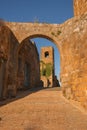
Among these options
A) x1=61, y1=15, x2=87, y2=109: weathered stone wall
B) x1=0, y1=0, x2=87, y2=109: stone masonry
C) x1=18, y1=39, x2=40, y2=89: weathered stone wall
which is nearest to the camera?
x1=61, y1=15, x2=87, y2=109: weathered stone wall

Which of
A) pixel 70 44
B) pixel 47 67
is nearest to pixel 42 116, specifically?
pixel 70 44

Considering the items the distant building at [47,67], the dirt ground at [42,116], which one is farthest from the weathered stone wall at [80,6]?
the distant building at [47,67]

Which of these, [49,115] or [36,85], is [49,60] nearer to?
[36,85]

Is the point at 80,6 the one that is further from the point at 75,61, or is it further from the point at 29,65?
the point at 29,65

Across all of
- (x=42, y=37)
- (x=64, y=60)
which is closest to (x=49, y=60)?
(x=42, y=37)

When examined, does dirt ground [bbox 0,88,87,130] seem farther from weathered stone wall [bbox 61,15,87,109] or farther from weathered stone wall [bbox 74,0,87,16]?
weathered stone wall [bbox 74,0,87,16]

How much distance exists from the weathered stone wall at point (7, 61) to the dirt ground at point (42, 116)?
6.51 ft

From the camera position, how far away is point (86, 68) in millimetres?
7637

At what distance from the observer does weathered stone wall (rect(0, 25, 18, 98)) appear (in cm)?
965

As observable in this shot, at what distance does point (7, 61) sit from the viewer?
33.6 ft

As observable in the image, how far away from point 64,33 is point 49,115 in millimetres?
4893

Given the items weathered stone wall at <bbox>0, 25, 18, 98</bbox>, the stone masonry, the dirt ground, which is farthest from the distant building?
the dirt ground

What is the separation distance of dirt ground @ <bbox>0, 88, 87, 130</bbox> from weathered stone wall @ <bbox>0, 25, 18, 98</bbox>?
1.98 meters

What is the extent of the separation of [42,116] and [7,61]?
15.0 feet
